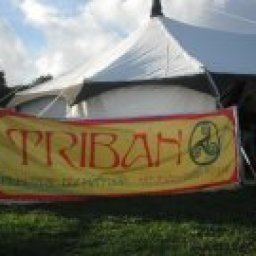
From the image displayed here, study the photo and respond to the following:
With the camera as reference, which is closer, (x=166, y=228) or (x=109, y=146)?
(x=166, y=228)

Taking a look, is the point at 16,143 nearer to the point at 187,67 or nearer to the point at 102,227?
the point at 102,227

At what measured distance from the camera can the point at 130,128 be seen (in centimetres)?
1070

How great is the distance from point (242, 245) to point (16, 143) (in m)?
3.26

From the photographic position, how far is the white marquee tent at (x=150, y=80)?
1330cm

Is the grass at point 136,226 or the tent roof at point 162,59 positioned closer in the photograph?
the grass at point 136,226

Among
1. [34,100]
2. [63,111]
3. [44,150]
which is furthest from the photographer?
[34,100]

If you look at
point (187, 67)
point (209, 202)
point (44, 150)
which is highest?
point (187, 67)

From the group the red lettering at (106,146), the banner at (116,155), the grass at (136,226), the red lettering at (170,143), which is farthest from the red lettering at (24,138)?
the red lettering at (170,143)

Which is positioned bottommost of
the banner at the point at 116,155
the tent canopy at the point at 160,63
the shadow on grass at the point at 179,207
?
the shadow on grass at the point at 179,207

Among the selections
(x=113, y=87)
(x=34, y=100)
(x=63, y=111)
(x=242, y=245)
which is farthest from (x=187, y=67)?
(x=242, y=245)

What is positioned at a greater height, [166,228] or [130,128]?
[130,128]

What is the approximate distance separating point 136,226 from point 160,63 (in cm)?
453

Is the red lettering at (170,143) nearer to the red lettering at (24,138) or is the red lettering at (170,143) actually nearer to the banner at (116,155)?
the banner at (116,155)

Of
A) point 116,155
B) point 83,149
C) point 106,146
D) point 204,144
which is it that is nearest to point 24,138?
point 83,149
